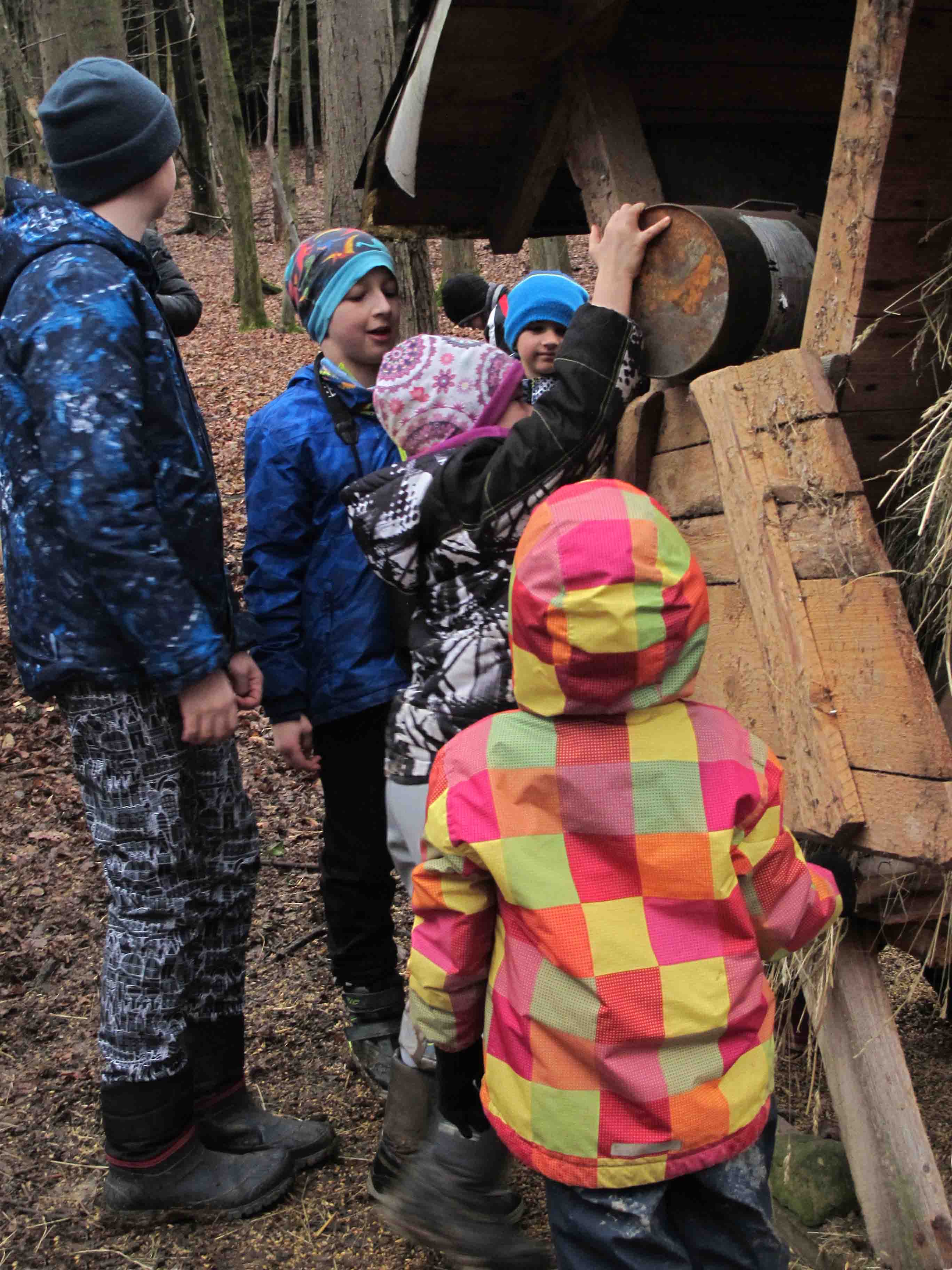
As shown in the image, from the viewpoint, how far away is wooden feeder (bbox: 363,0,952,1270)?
2119mm

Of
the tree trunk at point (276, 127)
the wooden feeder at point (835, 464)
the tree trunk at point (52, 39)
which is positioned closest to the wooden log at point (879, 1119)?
the wooden feeder at point (835, 464)

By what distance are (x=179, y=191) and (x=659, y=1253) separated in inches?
1250

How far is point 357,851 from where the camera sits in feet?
10.1

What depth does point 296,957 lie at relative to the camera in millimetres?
4059

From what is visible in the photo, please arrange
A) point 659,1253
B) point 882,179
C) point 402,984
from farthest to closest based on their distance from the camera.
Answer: point 402,984, point 882,179, point 659,1253

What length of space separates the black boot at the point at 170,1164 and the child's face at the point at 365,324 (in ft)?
6.00

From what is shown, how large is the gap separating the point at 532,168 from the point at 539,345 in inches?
21.2

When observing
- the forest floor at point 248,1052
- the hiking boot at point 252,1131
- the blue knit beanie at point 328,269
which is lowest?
the forest floor at point 248,1052

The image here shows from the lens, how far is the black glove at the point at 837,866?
2.20 metres

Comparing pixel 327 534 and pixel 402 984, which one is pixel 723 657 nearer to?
pixel 327 534

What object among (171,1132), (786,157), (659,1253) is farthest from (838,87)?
(171,1132)

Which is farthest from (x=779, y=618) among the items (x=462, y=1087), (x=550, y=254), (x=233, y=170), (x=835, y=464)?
(x=233, y=170)

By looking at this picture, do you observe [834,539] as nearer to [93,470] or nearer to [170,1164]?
[93,470]

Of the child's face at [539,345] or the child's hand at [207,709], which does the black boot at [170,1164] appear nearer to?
the child's hand at [207,709]
